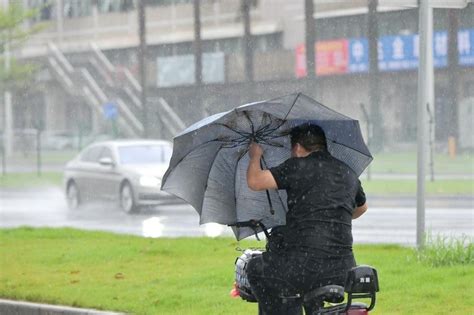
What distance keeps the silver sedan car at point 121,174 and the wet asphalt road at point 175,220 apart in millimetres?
270

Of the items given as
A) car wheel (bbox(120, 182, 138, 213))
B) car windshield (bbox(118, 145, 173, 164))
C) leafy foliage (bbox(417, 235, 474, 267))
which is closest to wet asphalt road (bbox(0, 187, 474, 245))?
car wheel (bbox(120, 182, 138, 213))

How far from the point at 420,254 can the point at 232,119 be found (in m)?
5.60

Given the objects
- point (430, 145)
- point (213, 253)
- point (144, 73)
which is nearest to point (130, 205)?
point (144, 73)

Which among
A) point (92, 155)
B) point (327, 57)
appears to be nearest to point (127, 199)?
point (92, 155)

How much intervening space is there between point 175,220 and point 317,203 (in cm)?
1554

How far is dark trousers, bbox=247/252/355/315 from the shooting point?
23.1 ft

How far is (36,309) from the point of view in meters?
11.3

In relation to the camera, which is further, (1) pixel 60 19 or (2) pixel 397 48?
(1) pixel 60 19

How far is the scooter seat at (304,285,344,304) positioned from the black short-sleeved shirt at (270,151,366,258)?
0.18m

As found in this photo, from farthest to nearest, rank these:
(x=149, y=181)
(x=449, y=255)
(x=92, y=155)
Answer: (x=92, y=155) < (x=149, y=181) < (x=449, y=255)

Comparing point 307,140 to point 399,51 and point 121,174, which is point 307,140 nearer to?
point 399,51

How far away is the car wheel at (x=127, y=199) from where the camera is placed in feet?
81.2

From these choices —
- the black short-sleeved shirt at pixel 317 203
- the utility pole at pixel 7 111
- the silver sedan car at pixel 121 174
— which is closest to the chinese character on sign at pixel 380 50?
the silver sedan car at pixel 121 174

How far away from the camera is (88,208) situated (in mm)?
26359
